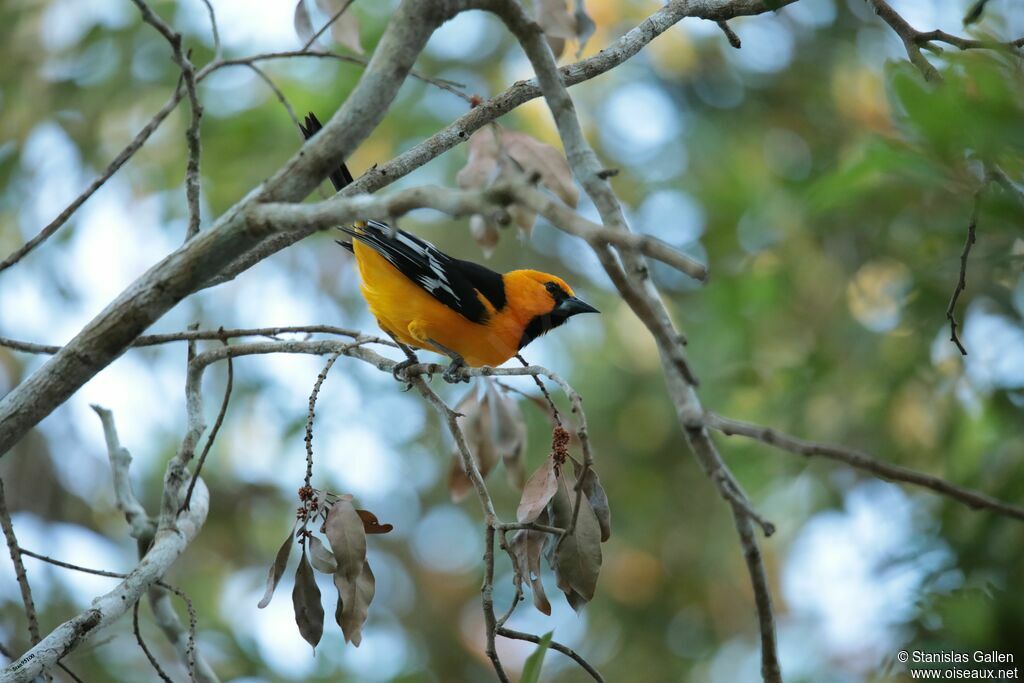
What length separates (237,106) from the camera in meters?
7.72

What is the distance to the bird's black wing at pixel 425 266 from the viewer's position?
194 inches

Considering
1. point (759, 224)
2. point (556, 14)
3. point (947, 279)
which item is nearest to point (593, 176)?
point (556, 14)

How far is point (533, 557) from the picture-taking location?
2.69 meters

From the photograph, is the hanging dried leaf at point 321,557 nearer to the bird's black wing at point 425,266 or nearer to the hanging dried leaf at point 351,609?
the hanging dried leaf at point 351,609

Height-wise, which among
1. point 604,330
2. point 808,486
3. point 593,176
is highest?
point 604,330

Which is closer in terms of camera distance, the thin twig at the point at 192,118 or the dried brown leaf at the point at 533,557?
the dried brown leaf at the point at 533,557

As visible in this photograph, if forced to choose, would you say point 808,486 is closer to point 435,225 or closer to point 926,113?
point 435,225

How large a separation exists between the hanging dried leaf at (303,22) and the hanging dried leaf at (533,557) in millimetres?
2168

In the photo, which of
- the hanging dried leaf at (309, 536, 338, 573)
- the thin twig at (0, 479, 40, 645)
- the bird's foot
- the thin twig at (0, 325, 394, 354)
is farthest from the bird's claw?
the thin twig at (0, 479, 40, 645)

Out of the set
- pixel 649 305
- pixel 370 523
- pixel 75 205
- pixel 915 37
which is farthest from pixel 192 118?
pixel 915 37

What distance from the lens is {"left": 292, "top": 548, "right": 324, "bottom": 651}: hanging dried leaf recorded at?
276cm

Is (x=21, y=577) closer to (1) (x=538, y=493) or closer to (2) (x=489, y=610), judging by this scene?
(2) (x=489, y=610)

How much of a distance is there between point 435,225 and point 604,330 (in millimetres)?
1914

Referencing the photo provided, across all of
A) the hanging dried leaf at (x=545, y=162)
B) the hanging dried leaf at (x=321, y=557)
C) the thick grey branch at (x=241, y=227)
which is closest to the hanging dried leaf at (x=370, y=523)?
the hanging dried leaf at (x=321, y=557)
